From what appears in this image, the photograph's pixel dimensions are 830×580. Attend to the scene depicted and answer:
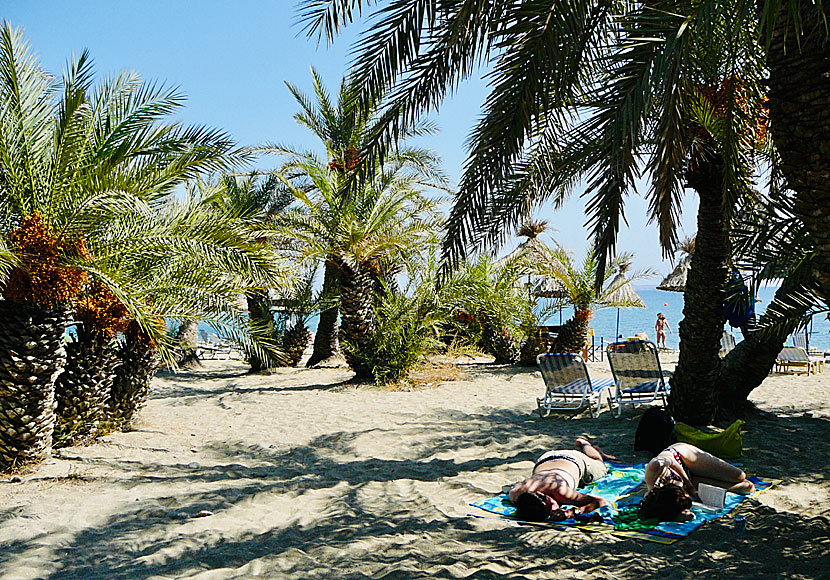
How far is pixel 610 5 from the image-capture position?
5.13m

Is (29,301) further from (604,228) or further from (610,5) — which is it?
(610,5)

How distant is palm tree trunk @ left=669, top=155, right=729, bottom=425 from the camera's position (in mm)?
7500

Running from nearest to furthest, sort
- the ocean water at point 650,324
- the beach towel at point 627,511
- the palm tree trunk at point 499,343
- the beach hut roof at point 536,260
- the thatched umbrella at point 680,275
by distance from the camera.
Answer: the beach towel at point 627,511 < the palm tree trunk at point 499,343 < the beach hut roof at point 536,260 < the ocean water at point 650,324 < the thatched umbrella at point 680,275

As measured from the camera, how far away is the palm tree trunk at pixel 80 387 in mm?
7109

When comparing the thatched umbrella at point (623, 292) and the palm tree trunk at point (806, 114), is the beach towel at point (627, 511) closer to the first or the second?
the palm tree trunk at point (806, 114)

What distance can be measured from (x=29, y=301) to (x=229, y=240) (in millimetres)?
2083

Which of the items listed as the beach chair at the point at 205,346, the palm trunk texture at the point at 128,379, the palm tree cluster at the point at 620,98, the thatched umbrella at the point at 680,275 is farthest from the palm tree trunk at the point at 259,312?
the thatched umbrella at the point at 680,275

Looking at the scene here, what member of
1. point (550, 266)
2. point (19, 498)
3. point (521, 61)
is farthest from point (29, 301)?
point (550, 266)

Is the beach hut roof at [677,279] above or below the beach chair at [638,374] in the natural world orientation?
above

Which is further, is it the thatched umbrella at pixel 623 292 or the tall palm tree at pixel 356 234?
the thatched umbrella at pixel 623 292

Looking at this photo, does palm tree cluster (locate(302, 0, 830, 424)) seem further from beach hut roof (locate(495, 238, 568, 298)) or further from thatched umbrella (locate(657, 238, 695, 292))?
thatched umbrella (locate(657, 238, 695, 292))

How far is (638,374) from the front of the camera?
925 cm

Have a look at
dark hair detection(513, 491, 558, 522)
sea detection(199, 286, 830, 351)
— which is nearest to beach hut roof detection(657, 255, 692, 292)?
sea detection(199, 286, 830, 351)

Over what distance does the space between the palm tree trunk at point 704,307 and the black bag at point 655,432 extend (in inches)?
45.9
